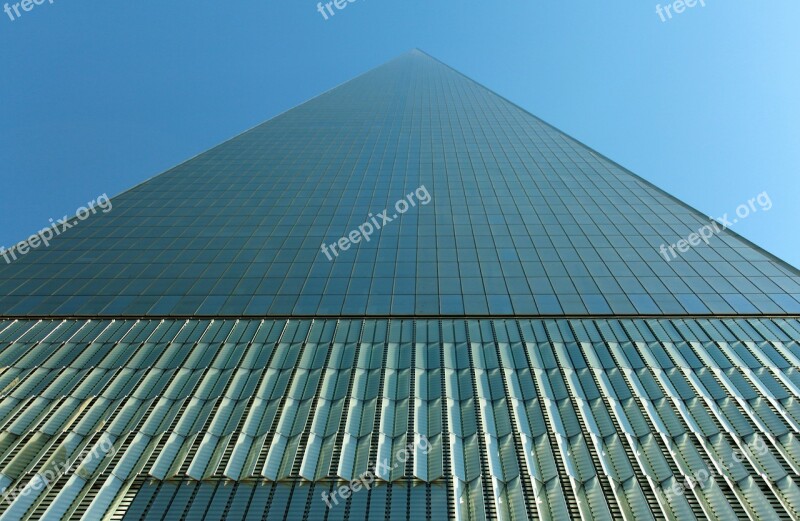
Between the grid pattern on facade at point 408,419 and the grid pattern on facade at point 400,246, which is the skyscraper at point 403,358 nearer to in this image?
the grid pattern on facade at point 408,419

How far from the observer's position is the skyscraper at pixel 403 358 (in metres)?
12.1

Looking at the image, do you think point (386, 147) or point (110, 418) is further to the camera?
point (386, 147)

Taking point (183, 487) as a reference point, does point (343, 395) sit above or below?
below

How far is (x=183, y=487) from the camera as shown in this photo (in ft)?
39.8

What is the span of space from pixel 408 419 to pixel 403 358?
348 centimetres

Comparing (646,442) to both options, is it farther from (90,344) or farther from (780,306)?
(90,344)

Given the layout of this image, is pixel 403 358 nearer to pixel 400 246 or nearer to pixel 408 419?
pixel 408 419

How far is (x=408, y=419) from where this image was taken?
14461 mm

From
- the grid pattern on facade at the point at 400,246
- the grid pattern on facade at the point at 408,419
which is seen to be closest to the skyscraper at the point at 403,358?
the grid pattern on facade at the point at 408,419

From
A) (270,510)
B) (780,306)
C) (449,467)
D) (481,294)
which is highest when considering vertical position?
(270,510)

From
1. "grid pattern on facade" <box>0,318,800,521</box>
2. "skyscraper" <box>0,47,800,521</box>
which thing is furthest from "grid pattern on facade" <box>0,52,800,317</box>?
"grid pattern on facade" <box>0,318,800,521</box>

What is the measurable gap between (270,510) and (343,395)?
4.65 meters

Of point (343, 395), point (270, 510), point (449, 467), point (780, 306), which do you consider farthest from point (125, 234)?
point (780, 306)

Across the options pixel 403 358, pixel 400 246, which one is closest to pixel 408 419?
pixel 403 358
